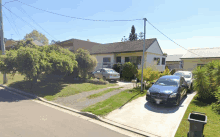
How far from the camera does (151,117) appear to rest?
575 cm

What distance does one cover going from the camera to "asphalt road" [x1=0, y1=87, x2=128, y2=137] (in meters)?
4.22

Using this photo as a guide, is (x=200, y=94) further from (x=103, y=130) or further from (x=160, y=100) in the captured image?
(x=103, y=130)

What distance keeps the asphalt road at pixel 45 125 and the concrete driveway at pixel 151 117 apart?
3.50ft

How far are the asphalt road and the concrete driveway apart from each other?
1.07m

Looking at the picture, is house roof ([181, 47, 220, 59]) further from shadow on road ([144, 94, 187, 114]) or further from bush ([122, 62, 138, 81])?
shadow on road ([144, 94, 187, 114])

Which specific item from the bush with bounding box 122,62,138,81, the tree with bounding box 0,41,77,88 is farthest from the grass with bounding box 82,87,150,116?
the bush with bounding box 122,62,138,81

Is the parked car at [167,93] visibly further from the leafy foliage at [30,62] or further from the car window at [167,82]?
the leafy foliage at [30,62]

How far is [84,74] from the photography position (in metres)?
13.7

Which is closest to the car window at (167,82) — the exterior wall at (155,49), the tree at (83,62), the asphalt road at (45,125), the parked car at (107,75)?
the asphalt road at (45,125)

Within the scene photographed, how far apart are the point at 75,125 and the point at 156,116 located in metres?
3.56

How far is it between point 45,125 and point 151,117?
4.37 m

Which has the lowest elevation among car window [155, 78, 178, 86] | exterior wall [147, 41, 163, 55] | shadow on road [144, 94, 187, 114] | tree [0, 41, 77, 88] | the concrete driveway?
the concrete driveway

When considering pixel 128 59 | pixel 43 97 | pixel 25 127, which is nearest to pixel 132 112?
pixel 25 127

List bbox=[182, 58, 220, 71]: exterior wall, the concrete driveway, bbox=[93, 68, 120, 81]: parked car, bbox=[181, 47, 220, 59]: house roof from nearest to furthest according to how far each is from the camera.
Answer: the concrete driveway → bbox=[93, 68, 120, 81]: parked car → bbox=[181, 47, 220, 59]: house roof → bbox=[182, 58, 220, 71]: exterior wall
